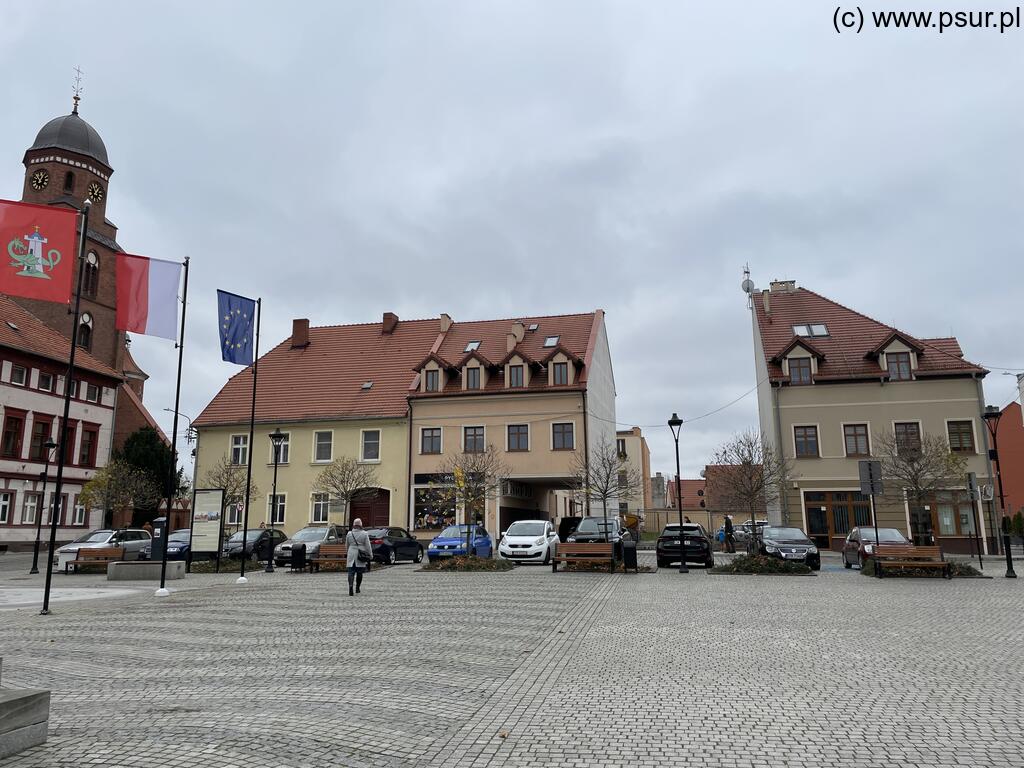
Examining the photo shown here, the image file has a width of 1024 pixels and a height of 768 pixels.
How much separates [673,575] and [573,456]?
18484 mm

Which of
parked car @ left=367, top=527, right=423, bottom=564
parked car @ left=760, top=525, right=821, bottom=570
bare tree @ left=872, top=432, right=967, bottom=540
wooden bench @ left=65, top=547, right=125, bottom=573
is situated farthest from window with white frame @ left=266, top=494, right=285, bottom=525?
bare tree @ left=872, top=432, right=967, bottom=540

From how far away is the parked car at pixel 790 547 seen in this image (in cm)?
2480

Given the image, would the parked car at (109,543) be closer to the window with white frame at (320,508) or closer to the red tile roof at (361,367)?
the window with white frame at (320,508)

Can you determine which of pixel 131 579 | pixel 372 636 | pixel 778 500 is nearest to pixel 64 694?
pixel 372 636

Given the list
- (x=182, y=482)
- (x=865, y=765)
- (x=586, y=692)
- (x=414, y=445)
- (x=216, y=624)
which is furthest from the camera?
(x=182, y=482)

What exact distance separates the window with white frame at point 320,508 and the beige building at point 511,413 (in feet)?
16.2

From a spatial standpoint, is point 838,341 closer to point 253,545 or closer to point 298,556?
point 298,556

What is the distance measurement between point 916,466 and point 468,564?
1916 cm

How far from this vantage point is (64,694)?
8.02 meters

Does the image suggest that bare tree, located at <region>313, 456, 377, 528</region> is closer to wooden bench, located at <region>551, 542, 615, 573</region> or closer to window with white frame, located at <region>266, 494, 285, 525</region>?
window with white frame, located at <region>266, 494, 285, 525</region>

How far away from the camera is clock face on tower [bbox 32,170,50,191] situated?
5672cm

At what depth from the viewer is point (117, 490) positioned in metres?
37.8

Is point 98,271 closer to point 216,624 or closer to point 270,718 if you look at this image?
point 216,624

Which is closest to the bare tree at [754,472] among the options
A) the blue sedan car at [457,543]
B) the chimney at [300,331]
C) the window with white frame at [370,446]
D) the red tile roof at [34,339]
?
the blue sedan car at [457,543]
